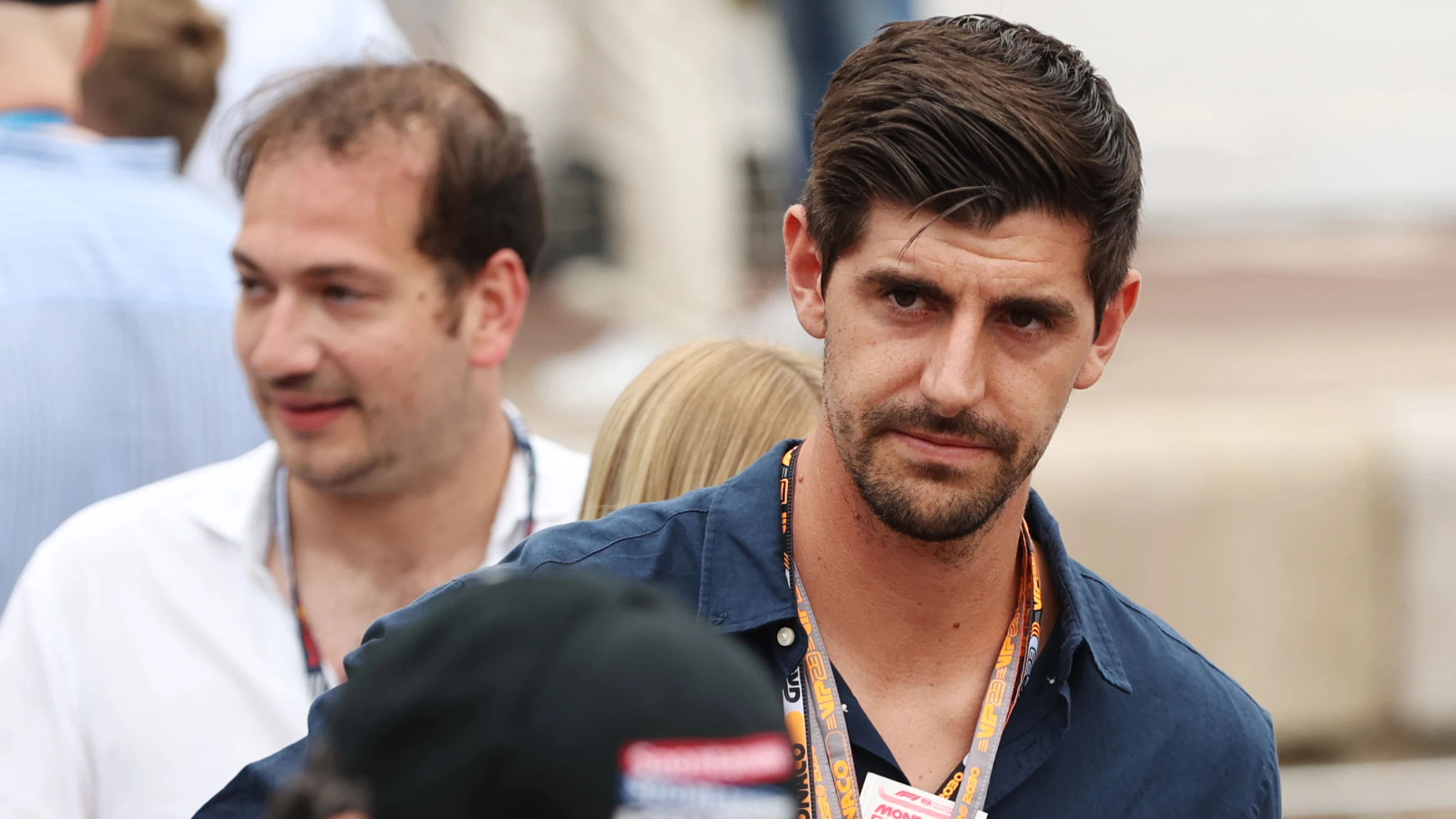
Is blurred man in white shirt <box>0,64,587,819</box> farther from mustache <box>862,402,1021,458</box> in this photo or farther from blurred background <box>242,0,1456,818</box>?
mustache <box>862,402,1021,458</box>

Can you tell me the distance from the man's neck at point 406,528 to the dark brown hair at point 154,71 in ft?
4.77

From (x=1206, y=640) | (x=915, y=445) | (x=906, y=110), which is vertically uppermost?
(x=906, y=110)

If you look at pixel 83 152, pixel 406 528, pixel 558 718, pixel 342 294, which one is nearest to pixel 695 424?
pixel 406 528

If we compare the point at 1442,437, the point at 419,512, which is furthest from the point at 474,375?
the point at 1442,437

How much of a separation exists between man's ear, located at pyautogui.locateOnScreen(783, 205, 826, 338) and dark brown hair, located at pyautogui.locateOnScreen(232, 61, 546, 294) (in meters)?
1.08

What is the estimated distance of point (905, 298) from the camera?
2264 millimetres

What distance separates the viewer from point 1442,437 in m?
5.45

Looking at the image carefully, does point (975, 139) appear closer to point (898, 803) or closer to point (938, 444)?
point (938, 444)

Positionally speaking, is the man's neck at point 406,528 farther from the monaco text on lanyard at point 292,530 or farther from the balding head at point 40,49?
the balding head at point 40,49

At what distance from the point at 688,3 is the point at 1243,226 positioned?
17.2 ft

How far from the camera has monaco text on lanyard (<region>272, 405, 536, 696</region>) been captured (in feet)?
10.0

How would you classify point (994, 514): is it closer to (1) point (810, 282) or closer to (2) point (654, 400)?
(1) point (810, 282)

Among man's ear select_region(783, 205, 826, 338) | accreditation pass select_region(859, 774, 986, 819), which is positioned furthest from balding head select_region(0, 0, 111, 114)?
accreditation pass select_region(859, 774, 986, 819)

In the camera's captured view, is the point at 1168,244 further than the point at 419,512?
Yes
